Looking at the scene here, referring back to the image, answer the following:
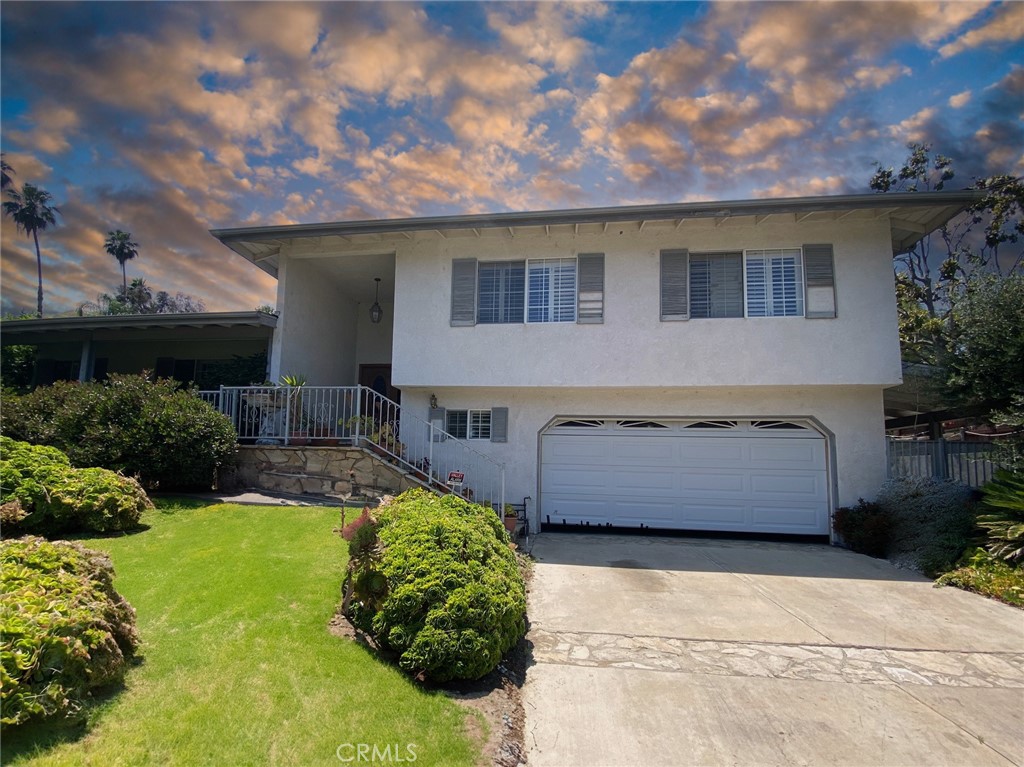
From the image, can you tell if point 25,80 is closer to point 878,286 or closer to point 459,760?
point 459,760

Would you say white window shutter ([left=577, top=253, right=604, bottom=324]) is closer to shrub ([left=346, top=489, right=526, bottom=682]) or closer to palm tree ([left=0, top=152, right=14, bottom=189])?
shrub ([left=346, top=489, right=526, bottom=682])

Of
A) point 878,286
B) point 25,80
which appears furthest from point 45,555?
point 878,286

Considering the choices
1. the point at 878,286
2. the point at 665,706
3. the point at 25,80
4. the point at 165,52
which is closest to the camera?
the point at 665,706

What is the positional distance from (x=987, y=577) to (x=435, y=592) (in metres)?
7.36

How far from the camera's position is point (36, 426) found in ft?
27.0

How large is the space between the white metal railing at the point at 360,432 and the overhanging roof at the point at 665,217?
310cm

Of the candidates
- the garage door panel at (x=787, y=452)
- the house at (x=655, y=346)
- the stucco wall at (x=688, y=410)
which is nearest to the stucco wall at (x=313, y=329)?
the house at (x=655, y=346)

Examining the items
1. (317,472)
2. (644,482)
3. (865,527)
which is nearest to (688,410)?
(644,482)

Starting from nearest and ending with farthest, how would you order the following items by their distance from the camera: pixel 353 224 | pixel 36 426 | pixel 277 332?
pixel 36 426 → pixel 353 224 → pixel 277 332

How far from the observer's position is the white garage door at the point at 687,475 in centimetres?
1019

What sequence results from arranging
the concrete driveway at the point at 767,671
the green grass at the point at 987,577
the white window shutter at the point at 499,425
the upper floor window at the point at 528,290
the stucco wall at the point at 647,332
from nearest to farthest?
1. the concrete driveway at the point at 767,671
2. the green grass at the point at 987,577
3. the stucco wall at the point at 647,332
4. the upper floor window at the point at 528,290
5. the white window shutter at the point at 499,425

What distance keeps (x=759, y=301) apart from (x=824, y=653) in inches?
265

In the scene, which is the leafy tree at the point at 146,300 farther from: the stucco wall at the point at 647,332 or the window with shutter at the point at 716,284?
the window with shutter at the point at 716,284

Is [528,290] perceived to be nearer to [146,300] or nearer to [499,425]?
[499,425]
